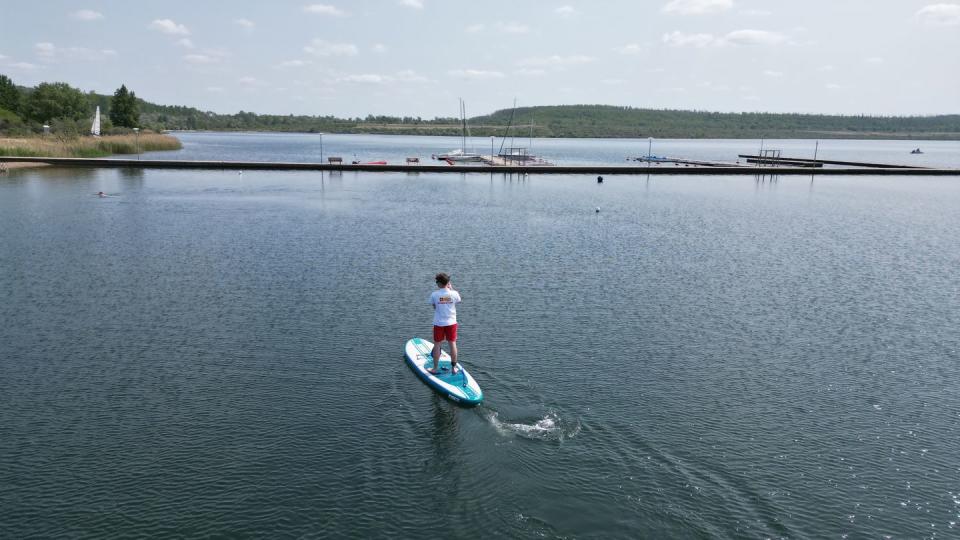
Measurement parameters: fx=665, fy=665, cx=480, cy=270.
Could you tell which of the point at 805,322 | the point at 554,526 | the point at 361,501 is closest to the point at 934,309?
the point at 805,322

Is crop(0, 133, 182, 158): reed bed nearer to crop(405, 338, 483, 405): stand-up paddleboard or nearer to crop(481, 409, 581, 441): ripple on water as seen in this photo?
crop(405, 338, 483, 405): stand-up paddleboard

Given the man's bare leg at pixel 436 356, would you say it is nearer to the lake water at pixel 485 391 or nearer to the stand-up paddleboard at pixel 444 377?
the stand-up paddleboard at pixel 444 377

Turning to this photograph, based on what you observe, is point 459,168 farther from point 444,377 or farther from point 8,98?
point 8,98

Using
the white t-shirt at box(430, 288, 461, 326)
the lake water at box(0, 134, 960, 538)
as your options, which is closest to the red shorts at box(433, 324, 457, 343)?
the white t-shirt at box(430, 288, 461, 326)

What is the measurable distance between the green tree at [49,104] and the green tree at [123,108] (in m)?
5.99

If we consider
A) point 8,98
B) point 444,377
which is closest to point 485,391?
point 444,377

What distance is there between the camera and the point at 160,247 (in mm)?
35031

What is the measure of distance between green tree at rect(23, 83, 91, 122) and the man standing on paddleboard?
12310 cm

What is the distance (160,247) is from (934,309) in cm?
3557

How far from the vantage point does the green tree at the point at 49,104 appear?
115375mm

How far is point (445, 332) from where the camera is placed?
17.6m

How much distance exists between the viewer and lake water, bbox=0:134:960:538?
480 inches

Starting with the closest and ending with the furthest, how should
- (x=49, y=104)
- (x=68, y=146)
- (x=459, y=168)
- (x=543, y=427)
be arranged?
(x=543, y=427) → (x=68, y=146) → (x=459, y=168) → (x=49, y=104)

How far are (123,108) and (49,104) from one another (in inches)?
499
